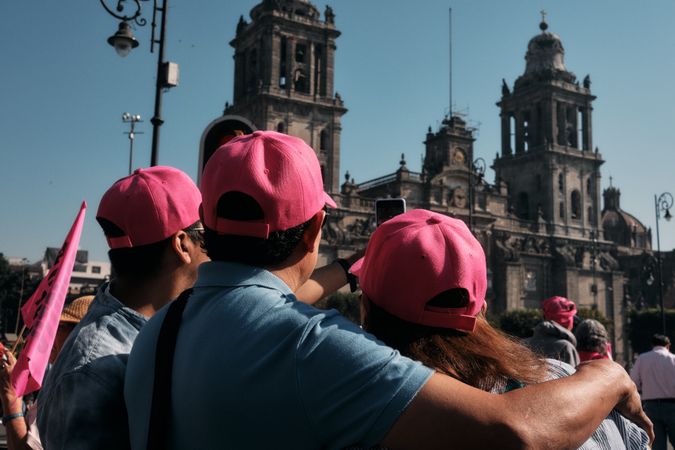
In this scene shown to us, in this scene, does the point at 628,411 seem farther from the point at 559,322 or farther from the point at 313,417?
the point at 559,322

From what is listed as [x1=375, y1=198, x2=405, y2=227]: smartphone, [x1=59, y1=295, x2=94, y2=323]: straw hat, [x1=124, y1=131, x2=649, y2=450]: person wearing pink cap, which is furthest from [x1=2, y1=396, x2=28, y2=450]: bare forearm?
[x1=375, y1=198, x2=405, y2=227]: smartphone

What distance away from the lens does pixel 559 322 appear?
6.43 metres

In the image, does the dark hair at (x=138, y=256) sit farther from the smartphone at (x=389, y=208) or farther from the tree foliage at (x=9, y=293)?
the tree foliage at (x=9, y=293)

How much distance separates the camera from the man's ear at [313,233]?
2055mm

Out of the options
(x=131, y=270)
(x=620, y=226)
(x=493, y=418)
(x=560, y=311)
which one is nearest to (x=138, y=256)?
(x=131, y=270)

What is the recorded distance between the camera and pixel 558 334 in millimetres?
6184

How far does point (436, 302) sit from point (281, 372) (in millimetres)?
531

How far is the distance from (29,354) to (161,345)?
171cm

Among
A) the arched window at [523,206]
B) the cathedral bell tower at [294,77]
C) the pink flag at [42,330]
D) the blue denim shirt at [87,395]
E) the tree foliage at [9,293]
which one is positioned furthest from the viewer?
the arched window at [523,206]

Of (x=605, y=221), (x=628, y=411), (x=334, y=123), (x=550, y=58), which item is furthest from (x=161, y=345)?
(x=605, y=221)

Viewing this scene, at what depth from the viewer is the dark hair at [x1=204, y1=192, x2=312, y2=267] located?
1.95 m

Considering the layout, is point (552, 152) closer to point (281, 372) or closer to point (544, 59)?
point (544, 59)

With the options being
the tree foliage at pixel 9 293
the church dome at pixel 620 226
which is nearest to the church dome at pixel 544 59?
the church dome at pixel 620 226

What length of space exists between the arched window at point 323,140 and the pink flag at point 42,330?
1845 inches
